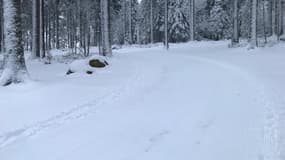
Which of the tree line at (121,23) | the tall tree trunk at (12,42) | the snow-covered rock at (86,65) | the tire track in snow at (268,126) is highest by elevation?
the tree line at (121,23)

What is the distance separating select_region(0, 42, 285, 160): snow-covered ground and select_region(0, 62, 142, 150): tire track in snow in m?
0.02

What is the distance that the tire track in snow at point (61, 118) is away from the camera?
6.22 metres

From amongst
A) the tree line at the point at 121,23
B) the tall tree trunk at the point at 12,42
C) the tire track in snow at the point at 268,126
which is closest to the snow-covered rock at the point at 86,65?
the tree line at the point at 121,23

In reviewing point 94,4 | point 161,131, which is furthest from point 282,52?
point 94,4

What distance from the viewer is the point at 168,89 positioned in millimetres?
10594

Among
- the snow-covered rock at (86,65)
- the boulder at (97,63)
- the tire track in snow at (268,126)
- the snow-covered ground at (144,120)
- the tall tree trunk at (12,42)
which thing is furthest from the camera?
the boulder at (97,63)

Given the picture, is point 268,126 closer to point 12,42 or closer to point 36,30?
point 12,42

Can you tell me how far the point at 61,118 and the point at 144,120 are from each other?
1589 millimetres

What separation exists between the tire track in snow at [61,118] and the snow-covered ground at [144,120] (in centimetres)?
2

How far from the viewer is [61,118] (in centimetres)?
739

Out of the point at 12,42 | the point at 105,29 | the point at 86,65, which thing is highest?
the point at 105,29

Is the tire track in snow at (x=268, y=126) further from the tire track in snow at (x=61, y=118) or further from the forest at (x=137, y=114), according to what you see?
the tire track in snow at (x=61, y=118)

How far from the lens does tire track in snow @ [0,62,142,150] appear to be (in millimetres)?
6223

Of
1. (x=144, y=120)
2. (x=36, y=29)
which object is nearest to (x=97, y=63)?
(x=36, y=29)
